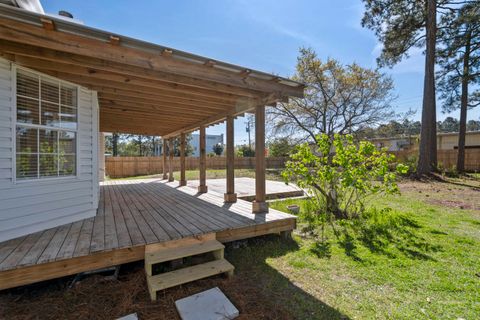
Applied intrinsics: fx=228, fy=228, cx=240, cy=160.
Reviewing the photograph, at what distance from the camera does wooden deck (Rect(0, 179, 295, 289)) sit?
7.00ft

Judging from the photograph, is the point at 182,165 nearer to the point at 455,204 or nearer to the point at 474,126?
the point at 455,204

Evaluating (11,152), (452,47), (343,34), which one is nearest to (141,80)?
(11,152)

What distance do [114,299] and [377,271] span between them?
284 cm

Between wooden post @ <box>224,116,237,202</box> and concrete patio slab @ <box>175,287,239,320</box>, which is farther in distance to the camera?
wooden post @ <box>224,116,237,202</box>

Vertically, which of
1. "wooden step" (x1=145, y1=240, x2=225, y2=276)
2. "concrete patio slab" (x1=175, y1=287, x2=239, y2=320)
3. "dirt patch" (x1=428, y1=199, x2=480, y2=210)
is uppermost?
"wooden step" (x1=145, y1=240, x2=225, y2=276)

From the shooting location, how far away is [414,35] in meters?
11.7

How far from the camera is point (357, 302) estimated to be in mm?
2131

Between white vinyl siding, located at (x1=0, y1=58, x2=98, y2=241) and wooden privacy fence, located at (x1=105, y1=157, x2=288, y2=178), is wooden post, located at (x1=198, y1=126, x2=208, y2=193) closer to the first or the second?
white vinyl siding, located at (x1=0, y1=58, x2=98, y2=241)

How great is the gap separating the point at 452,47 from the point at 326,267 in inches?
587

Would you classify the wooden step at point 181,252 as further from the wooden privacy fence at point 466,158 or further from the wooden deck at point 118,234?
the wooden privacy fence at point 466,158

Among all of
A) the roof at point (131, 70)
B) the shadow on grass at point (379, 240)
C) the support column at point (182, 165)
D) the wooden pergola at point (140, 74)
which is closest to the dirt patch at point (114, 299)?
the shadow on grass at point (379, 240)

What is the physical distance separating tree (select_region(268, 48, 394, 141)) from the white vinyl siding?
12.8m

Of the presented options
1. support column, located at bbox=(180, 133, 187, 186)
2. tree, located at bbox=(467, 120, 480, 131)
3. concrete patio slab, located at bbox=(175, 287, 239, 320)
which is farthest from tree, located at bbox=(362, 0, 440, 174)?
tree, located at bbox=(467, 120, 480, 131)

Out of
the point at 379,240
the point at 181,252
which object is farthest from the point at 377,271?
the point at 181,252
